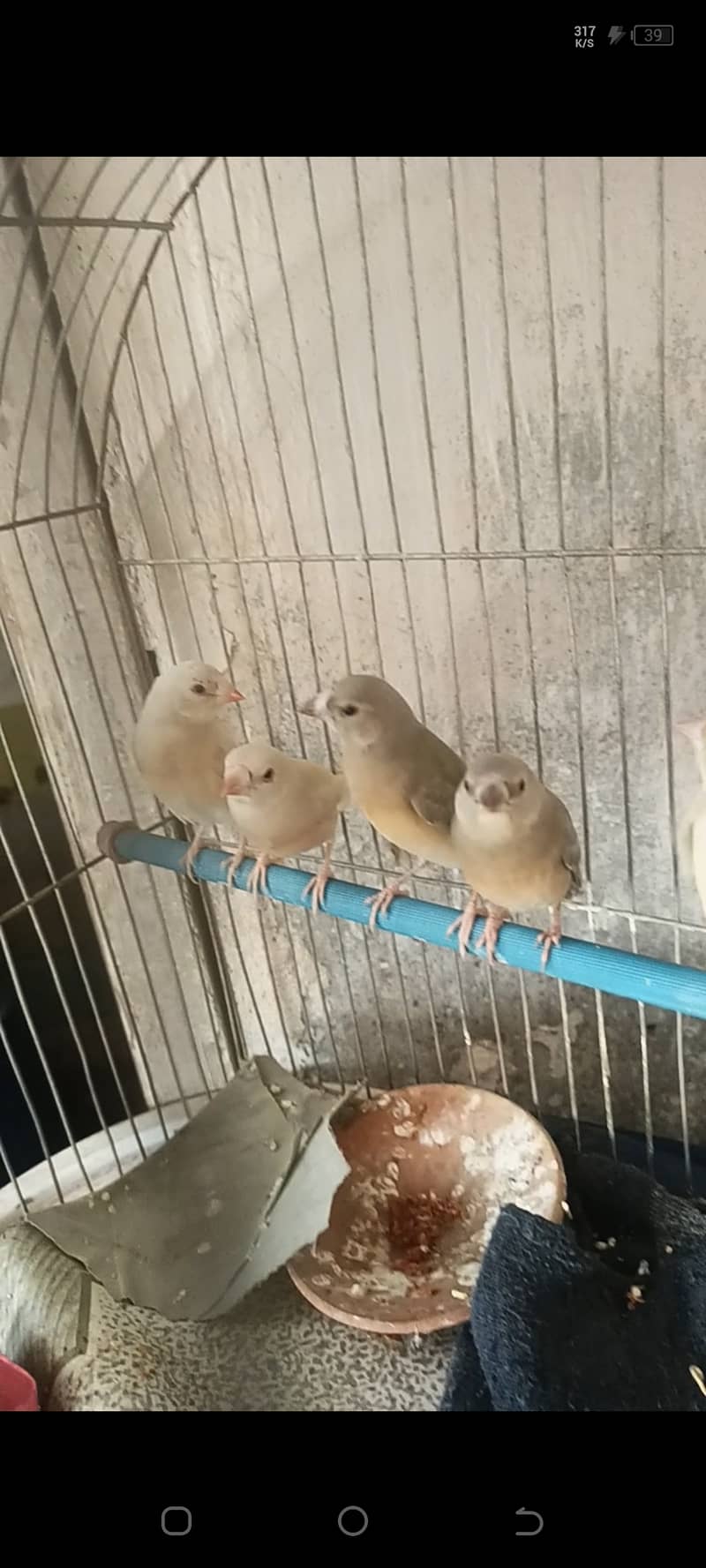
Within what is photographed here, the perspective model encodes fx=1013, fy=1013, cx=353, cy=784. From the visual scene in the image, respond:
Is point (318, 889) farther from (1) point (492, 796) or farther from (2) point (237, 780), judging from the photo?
(1) point (492, 796)

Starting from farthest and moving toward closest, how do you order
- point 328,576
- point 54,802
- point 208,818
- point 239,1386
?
point 54,802
point 328,576
point 208,818
point 239,1386

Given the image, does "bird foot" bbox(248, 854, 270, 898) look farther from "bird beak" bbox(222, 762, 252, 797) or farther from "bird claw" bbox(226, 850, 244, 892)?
"bird beak" bbox(222, 762, 252, 797)

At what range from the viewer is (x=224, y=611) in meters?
1.51

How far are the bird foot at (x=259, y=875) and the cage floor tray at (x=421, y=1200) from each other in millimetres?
492

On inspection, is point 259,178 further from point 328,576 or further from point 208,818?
point 208,818

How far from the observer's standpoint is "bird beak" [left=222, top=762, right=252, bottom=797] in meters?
1.09

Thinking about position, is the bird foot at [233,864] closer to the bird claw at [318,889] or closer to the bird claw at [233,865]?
the bird claw at [233,865]

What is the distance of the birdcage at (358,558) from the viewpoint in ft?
3.73

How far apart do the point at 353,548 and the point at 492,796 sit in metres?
0.57

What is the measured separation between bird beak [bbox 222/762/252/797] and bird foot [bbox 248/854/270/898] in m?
0.14
